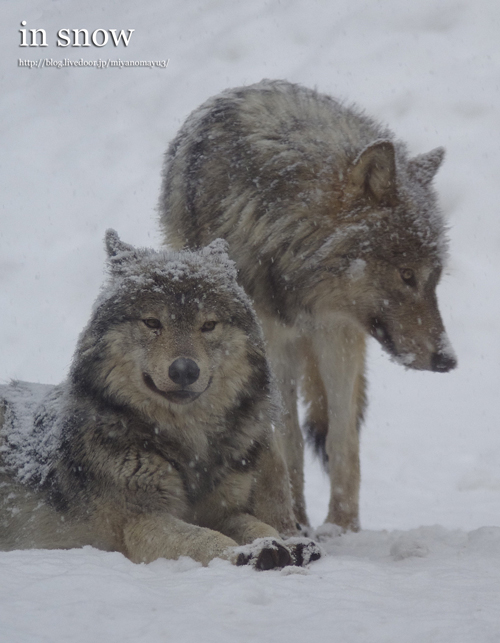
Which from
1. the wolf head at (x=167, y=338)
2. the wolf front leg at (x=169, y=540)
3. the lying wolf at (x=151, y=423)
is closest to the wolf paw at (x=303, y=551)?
the wolf front leg at (x=169, y=540)

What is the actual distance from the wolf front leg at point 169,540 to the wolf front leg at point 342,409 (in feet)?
5.34

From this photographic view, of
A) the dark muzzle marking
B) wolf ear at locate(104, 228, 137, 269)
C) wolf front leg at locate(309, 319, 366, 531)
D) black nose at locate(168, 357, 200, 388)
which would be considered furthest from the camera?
wolf front leg at locate(309, 319, 366, 531)

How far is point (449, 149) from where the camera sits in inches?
349

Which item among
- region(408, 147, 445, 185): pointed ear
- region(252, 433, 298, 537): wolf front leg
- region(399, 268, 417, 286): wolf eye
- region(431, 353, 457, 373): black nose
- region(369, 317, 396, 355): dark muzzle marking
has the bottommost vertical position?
region(252, 433, 298, 537): wolf front leg

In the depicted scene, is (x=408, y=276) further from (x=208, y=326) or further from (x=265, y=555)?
(x=265, y=555)

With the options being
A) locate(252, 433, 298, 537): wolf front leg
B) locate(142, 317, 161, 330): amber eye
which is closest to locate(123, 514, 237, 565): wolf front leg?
locate(142, 317, 161, 330): amber eye

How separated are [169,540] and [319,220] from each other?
1801 millimetres

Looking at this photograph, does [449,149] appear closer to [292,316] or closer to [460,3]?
[460,3]

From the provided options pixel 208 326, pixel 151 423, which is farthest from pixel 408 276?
pixel 151 423

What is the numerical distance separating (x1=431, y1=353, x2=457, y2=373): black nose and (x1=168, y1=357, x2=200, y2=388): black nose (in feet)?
4.68

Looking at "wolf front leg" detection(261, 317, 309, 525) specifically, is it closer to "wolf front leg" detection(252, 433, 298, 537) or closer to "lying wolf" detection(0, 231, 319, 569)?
"wolf front leg" detection(252, 433, 298, 537)

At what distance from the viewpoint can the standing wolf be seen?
3.73m

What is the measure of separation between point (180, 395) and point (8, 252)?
5851mm

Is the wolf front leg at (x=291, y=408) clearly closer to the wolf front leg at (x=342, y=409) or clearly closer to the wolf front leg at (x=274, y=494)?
the wolf front leg at (x=342, y=409)
